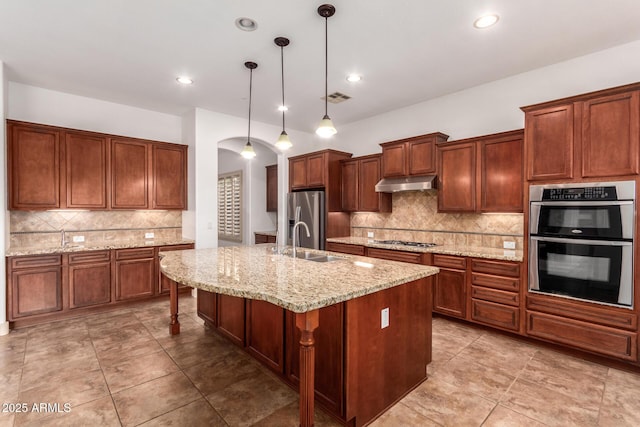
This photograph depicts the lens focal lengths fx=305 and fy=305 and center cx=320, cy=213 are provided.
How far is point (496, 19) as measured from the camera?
2639mm

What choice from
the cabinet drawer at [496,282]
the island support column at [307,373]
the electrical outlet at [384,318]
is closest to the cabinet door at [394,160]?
the cabinet drawer at [496,282]

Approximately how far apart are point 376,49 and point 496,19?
1.07 m

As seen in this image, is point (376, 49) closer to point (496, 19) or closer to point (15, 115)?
point (496, 19)

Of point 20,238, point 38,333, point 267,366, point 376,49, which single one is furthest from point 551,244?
point 20,238

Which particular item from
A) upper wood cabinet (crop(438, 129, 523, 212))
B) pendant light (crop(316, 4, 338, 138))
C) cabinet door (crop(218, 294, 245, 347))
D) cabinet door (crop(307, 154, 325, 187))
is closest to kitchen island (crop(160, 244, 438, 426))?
cabinet door (crop(218, 294, 245, 347))

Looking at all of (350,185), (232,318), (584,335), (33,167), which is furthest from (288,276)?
(33,167)

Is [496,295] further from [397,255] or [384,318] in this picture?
[384,318]

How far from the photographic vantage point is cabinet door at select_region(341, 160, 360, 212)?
5.38 meters

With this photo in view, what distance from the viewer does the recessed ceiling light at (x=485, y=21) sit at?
2611 mm

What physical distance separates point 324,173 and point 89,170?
3493 mm

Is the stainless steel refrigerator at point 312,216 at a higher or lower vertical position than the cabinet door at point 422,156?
lower

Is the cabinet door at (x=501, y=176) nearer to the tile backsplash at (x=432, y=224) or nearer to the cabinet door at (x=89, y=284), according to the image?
the tile backsplash at (x=432, y=224)

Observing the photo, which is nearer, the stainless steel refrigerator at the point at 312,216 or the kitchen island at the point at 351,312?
the kitchen island at the point at 351,312

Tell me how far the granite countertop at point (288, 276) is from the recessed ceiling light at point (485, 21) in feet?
7.22
